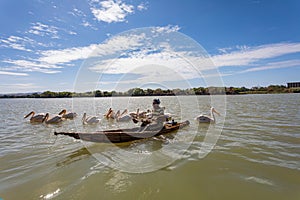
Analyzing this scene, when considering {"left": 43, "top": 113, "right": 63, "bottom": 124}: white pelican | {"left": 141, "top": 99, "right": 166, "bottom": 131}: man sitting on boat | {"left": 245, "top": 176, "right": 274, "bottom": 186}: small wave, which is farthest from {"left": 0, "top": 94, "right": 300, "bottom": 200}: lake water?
{"left": 43, "top": 113, "right": 63, "bottom": 124}: white pelican

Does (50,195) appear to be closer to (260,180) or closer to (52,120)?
(260,180)

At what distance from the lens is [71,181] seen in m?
4.94

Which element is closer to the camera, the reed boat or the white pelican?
the reed boat

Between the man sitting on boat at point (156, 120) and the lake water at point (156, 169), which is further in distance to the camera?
the man sitting on boat at point (156, 120)

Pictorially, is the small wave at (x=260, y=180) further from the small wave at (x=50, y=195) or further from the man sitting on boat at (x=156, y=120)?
the man sitting on boat at (x=156, y=120)

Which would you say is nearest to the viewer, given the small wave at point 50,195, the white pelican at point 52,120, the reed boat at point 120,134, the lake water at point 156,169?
the small wave at point 50,195

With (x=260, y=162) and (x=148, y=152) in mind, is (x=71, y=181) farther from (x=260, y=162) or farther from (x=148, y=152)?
(x=260, y=162)

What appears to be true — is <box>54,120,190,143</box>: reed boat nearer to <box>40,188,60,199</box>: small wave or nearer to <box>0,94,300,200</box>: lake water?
<box>0,94,300,200</box>: lake water

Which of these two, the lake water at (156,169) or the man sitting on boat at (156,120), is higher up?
the man sitting on boat at (156,120)

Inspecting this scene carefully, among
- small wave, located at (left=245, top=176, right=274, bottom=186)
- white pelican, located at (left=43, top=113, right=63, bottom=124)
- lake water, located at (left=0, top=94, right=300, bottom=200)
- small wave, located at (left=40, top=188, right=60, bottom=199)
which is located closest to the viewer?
small wave, located at (left=40, top=188, right=60, bottom=199)

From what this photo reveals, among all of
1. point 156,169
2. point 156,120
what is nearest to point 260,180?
point 156,169

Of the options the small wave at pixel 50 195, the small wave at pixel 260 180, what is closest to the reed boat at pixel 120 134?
the small wave at pixel 50 195

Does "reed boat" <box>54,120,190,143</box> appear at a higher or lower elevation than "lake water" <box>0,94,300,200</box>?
higher

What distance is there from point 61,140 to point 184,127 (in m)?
7.34
